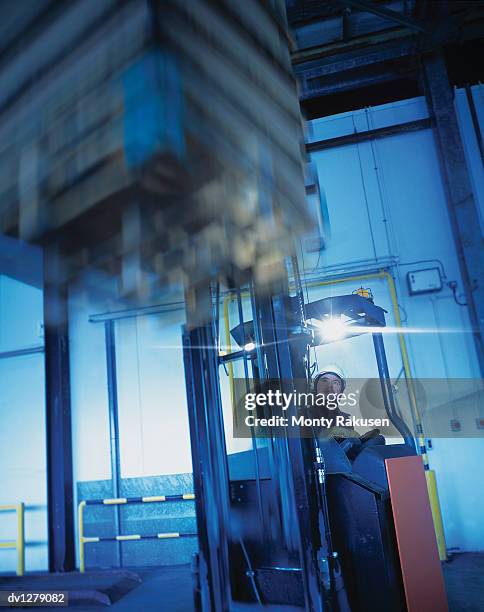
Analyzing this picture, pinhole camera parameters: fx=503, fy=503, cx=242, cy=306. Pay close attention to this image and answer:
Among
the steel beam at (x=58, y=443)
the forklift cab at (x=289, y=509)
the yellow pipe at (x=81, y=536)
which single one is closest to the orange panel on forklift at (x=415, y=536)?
the forklift cab at (x=289, y=509)

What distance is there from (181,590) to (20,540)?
220 centimetres

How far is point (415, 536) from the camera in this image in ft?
8.30

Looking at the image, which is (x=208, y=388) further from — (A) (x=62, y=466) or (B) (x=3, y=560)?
(B) (x=3, y=560)

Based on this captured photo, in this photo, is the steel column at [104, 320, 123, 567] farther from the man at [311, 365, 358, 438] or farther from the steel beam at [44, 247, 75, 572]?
the man at [311, 365, 358, 438]

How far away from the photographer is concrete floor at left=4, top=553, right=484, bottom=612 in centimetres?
317

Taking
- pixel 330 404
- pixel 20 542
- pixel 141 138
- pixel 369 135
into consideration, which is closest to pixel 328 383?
pixel 330 404

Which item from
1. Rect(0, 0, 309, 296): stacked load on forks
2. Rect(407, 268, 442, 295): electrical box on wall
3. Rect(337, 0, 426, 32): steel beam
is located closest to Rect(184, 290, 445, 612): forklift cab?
Rect(0, 0, 309, 296): stacked load on forks

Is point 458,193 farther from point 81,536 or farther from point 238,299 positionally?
point 81,536

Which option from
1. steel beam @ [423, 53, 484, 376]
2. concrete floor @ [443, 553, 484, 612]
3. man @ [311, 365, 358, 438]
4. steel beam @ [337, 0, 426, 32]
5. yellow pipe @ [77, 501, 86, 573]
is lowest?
concrete floor @ [443, 553, 484, 612]

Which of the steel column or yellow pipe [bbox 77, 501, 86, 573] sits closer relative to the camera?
yellow pipe [bbox 77, 501, 86, 573]

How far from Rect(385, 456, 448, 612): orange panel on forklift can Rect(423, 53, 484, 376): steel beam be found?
101 inches

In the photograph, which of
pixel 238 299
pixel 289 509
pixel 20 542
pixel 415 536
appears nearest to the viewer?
pixel 415 536

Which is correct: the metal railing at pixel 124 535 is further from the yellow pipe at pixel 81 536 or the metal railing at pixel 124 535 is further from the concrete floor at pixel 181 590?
the concrete floor at pixel 181 590

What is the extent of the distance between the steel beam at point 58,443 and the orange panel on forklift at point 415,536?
3859 millimetres
